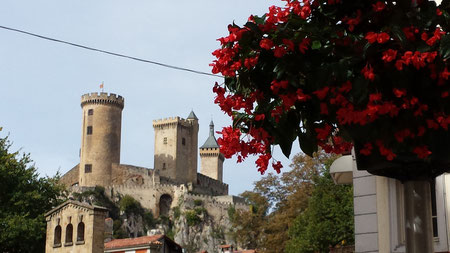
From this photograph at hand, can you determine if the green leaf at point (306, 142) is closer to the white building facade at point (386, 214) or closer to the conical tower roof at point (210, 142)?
the white building facade at point (386, 214)

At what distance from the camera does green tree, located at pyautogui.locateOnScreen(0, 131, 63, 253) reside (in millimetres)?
39969

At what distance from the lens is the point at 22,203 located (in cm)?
4175

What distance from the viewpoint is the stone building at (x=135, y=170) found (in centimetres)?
9975

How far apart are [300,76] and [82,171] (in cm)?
9928

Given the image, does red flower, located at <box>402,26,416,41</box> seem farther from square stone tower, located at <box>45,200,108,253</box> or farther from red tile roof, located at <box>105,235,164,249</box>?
red tile roof, located at <box>105,235,164,249</box>

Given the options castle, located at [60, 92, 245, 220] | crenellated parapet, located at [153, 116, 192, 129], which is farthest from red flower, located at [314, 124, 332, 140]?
crenellated parapet, located at [153, 116, 192, 129]

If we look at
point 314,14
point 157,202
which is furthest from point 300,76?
point 157,202

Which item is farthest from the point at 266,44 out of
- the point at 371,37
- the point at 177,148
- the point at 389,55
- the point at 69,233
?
the point at 177,148

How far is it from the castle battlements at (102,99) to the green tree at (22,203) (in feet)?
191

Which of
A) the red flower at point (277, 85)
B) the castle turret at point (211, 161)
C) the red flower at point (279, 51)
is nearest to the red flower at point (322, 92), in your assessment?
→ the red flower at point (277, 85)

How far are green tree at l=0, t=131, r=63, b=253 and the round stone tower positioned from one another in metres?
55.0

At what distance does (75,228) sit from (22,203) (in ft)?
15.7

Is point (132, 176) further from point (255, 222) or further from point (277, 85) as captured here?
point (277, 85)

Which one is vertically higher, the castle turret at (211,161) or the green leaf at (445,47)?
the castle turret at (211,161)
